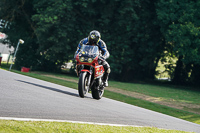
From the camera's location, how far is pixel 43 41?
34344mm

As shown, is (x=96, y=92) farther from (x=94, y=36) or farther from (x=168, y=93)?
(x=168, y=93)

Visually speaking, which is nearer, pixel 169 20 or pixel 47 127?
pixel 47 127

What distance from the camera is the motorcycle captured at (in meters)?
9.46

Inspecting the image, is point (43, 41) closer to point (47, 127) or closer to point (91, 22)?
point (91, 22)

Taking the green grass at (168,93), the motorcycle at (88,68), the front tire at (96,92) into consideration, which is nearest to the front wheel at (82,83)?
the motorcycle at (88,68)

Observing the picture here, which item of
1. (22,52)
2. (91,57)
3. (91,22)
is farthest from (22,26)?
(91,57)

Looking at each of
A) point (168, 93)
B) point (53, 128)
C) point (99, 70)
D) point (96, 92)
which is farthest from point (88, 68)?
point (168, 93)

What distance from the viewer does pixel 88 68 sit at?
32.4 feet

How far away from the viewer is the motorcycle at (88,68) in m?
9.46

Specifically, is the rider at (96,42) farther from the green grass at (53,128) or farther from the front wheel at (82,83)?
the green grass at (53,128)

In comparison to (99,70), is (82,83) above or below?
below

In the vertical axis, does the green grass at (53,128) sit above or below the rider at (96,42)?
below

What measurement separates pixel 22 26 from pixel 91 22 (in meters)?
12.4

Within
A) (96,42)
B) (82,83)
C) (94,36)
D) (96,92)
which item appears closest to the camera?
(82,83)
